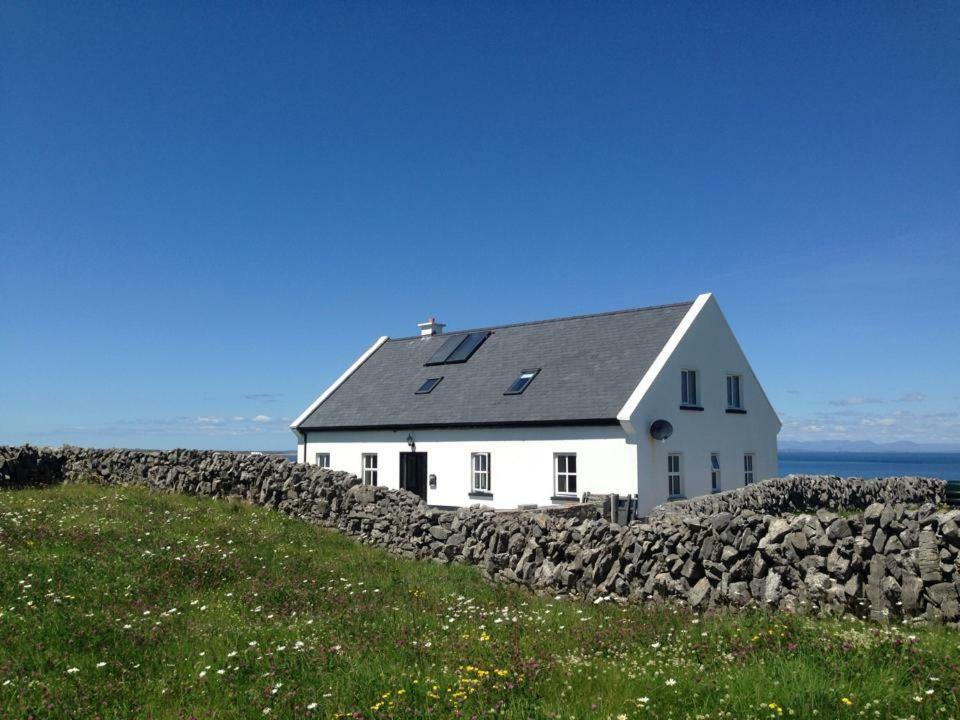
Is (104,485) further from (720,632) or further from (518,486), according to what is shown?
(720,632)

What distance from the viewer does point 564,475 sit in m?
24.9

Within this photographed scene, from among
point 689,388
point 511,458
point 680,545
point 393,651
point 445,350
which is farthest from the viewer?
point 445,350

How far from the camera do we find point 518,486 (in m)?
25.9

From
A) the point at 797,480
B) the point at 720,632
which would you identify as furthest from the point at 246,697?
the point at 797,480

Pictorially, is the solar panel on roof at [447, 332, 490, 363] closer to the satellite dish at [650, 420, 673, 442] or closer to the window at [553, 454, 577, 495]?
the window at [553, 454, 577, 495]

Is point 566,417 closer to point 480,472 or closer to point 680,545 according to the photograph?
point 480,472

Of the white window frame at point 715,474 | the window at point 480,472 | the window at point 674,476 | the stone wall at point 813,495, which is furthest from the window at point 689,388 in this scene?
the window at point 480,472

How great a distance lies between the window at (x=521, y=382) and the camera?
90.7ft

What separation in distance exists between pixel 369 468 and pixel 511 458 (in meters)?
8.02

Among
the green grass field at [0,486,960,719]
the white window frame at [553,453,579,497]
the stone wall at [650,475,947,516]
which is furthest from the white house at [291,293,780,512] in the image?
the green grass field at [0,486,960,719]

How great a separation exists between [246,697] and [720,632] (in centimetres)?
601

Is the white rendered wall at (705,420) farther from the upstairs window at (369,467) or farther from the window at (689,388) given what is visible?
the upstairs window at (369,467)

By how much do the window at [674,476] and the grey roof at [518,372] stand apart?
11.0 feet

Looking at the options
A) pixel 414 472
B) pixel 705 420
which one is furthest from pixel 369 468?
pixel 705 420
